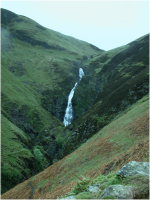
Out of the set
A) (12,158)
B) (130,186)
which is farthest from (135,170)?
(12,158)

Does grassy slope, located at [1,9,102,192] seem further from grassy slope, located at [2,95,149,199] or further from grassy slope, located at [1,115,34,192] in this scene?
grassy slope, located at [2,95,149,199]

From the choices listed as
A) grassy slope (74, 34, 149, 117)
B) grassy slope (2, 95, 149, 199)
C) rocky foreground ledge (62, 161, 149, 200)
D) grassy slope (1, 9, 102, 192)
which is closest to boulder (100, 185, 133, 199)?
rocky foreground ledge (62, 161, 149, 200)

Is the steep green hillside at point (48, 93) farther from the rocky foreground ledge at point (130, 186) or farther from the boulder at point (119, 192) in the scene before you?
the boulder at point (119, 192)

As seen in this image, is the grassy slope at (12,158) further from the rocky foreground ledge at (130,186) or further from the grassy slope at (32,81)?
the rocky foreground ledge at (130,186)

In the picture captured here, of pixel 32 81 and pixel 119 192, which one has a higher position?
pixel 32 81

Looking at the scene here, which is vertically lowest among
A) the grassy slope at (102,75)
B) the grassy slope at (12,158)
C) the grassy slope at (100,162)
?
the grassy slope at (12,158)

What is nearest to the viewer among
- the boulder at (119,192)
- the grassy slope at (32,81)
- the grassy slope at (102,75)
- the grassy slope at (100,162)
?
the boulder at (119,192)

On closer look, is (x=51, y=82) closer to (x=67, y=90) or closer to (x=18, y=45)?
(x=67, y=90)

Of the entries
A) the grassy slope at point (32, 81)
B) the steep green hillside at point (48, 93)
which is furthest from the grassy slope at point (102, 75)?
the grassy slope at point (32, 81)

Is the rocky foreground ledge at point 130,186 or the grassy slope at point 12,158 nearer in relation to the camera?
the rocky foreground ledge at point 130,186

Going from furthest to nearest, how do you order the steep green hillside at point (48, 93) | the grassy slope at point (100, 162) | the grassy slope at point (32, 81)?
the grassy slope at point (32, 81) → the steep green hillside at point (48, 93) → the grassy slope at point (100, 162)

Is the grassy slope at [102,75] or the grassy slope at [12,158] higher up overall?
the grassy slope at [102,75]

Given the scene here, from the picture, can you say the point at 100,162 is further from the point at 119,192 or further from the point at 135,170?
the point at 119,192

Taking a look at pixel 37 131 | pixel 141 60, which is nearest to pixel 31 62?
pixel 37 131
